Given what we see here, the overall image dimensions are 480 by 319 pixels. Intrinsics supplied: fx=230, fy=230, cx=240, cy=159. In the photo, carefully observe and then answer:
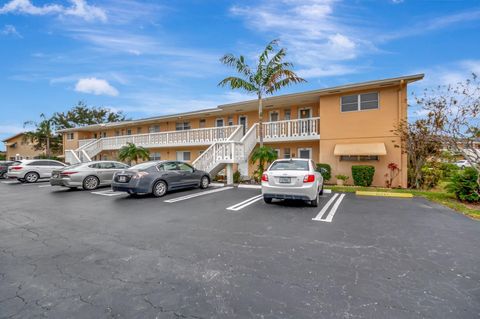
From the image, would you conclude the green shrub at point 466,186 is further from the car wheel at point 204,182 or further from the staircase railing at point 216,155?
the car wheel at point 204,182

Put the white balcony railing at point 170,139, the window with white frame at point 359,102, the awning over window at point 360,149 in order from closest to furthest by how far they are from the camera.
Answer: the awning over window at point 360,149, the window with white frame at point 359,102, the white balcony railing at point 170,139

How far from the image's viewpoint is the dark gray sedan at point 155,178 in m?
9.12

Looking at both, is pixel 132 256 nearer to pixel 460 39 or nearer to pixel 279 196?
pixel 279 196

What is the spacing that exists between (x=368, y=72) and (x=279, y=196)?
1122 cm

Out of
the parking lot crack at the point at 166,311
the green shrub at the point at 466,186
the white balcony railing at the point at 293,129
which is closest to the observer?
the parking lot crack at the point at 166,311

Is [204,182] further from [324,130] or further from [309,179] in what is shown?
[324,130]

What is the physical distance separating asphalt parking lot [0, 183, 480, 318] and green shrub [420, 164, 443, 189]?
A: 713cm

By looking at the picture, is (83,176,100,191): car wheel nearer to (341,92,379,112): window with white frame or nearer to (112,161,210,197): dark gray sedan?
(112,161,210,197): dark gray sedan

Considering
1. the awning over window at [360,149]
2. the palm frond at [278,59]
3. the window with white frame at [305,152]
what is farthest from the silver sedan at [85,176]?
the awning over window at [360,149]

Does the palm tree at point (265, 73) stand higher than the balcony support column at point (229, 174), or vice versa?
the palm tree at point (265, 73)

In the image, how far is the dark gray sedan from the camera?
359 inches

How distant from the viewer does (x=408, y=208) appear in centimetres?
748

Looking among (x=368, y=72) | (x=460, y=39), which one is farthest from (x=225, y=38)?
(x=460, y=39)

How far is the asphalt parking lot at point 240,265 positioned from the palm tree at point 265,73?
8867 millimetres
